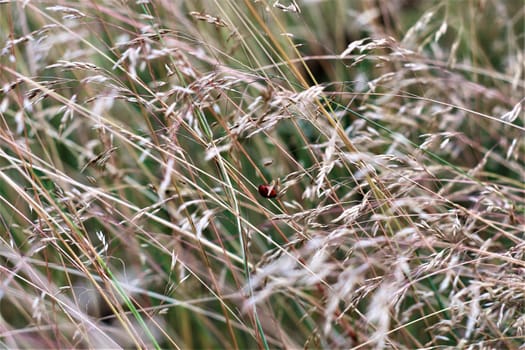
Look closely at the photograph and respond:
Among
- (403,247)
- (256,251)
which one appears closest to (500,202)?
(403,247)

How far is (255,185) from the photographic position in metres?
2.24

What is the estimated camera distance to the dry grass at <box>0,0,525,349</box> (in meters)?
1.31

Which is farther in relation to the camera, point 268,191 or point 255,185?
point 255,185

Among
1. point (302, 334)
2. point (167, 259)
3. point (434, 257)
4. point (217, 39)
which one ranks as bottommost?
point (302, 334)

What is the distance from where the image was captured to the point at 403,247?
1.56m

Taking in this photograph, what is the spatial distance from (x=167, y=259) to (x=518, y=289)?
1209 mm

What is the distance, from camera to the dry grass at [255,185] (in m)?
1.31

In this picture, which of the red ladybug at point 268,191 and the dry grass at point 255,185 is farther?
the red ladybug at point 268,191

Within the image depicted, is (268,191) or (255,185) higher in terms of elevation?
(268,191)

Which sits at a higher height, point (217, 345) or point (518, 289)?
point (518, 289)

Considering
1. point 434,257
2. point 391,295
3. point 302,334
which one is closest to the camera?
point 391,295

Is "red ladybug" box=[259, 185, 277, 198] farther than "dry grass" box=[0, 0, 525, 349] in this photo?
Yes

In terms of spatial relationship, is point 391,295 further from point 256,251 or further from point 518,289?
point 256,251

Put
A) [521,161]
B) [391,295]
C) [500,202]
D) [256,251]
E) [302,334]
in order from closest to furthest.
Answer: [391,295] < [500,202] < [302,334] < [256,251] < [521,161]
